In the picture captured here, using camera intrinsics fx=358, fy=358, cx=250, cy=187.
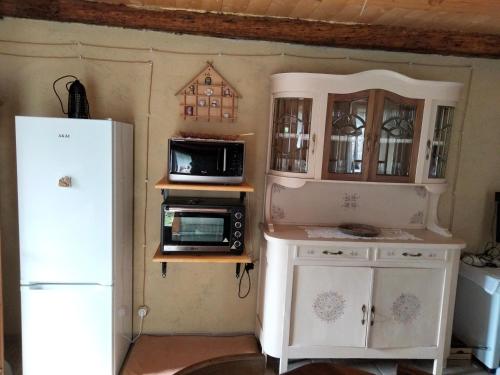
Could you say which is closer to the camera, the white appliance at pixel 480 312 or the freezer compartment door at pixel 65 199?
the freezer compartment door at pixel 65 199

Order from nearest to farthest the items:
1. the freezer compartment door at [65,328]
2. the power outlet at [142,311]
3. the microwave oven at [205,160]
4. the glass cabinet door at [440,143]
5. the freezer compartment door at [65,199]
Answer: the freezer compartment door at [65,199] < the freezer compartment door at [65,328] < the microwave oven at [205,160] < the glass cabinet door at [440,143] < the power outlet at [142,311]

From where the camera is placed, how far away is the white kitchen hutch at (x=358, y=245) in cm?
217

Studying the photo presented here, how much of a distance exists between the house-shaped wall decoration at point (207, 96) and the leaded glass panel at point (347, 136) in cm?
69

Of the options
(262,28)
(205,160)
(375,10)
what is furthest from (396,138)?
(205,160)

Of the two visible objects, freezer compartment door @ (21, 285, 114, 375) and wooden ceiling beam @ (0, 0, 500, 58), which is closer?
freezer compartment door @ (21, 285, 114, 375)

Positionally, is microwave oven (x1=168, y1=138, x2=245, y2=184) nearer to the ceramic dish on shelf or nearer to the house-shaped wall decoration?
the house-shaped wall decoration

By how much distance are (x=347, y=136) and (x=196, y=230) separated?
43.5 inches

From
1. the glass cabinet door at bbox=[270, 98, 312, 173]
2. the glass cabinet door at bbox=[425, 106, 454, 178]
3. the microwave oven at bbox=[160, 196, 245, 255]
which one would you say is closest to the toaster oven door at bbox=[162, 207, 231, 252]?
the microwave oven at bbox=[160, 196, 245, 255]

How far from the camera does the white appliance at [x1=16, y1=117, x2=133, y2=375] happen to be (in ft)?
6.12

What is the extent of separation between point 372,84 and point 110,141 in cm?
157

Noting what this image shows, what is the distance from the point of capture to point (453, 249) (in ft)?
7.24

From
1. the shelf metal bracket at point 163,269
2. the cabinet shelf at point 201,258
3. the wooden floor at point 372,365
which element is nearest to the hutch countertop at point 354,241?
the cabinet shelf at point 201,258

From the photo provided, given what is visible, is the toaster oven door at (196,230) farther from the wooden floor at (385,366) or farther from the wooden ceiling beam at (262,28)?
the wooden ceiling beam at (262,28)

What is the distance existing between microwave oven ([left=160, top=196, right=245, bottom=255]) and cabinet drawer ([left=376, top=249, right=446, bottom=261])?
87 cm
